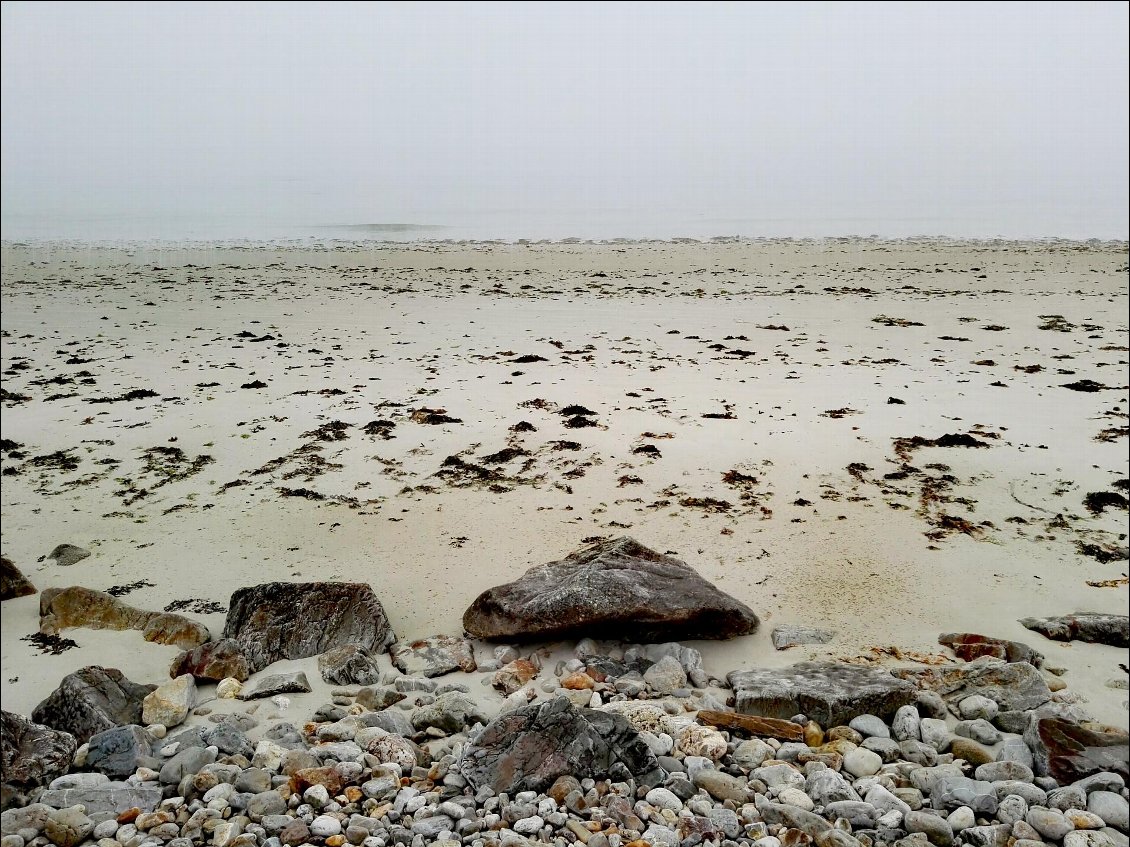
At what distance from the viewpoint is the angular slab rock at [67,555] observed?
522cm

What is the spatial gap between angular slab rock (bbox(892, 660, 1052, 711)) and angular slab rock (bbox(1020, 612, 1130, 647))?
51 cm

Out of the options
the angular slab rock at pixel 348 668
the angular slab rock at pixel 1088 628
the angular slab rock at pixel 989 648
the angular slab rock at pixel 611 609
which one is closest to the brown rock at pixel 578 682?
the angular slab rock at pixel 611 609

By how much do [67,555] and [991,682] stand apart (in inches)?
221

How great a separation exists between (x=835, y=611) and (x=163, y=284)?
17683 millimetres

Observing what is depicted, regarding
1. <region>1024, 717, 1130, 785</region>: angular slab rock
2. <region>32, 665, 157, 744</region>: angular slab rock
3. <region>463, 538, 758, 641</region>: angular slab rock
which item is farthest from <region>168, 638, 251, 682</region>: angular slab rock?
<region>1024, 717, 1130, 785</region>: angular slab rock

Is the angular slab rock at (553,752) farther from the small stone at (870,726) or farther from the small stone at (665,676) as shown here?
the small stone at (870,726)

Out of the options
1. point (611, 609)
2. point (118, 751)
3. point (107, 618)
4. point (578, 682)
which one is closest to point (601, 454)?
point (611, 609)

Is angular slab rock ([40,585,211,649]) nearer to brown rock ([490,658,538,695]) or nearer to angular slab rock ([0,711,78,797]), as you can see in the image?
angular slab rock ([0,711,78,797])

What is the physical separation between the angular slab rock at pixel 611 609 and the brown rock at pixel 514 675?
194mm

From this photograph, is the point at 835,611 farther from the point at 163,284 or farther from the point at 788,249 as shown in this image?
the point at 788,249

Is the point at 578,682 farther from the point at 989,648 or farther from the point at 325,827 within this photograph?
the point at 989,648

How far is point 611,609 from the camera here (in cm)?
410

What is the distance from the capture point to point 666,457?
262 inches

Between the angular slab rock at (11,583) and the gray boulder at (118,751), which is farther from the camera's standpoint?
the angular slab rock at (11,583)
